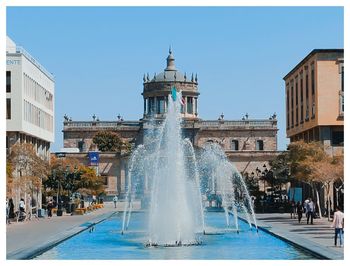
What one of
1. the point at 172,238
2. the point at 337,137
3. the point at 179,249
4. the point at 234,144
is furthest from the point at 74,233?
the point at 234,144

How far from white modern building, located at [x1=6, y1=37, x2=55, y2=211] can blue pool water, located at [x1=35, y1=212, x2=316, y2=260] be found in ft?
59.3

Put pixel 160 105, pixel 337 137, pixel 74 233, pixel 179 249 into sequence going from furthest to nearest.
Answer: pixel 160 105, pixel 337 137, pixel 74 233, pixel 179 249

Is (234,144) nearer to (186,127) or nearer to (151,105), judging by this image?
(186,127)

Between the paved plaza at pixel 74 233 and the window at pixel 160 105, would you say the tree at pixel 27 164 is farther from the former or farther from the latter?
the window at pixel 160 105

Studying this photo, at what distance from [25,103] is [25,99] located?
271mm

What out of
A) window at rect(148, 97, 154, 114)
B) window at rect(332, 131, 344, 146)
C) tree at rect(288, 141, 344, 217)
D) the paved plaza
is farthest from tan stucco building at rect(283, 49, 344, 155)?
window at rect(148, 97, 154, 114)

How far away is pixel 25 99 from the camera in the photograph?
6100 cm

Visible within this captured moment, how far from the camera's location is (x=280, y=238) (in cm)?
3256

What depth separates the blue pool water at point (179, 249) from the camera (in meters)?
25.8

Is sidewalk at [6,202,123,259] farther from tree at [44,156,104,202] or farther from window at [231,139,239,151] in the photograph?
window at [231,139,239,151]
